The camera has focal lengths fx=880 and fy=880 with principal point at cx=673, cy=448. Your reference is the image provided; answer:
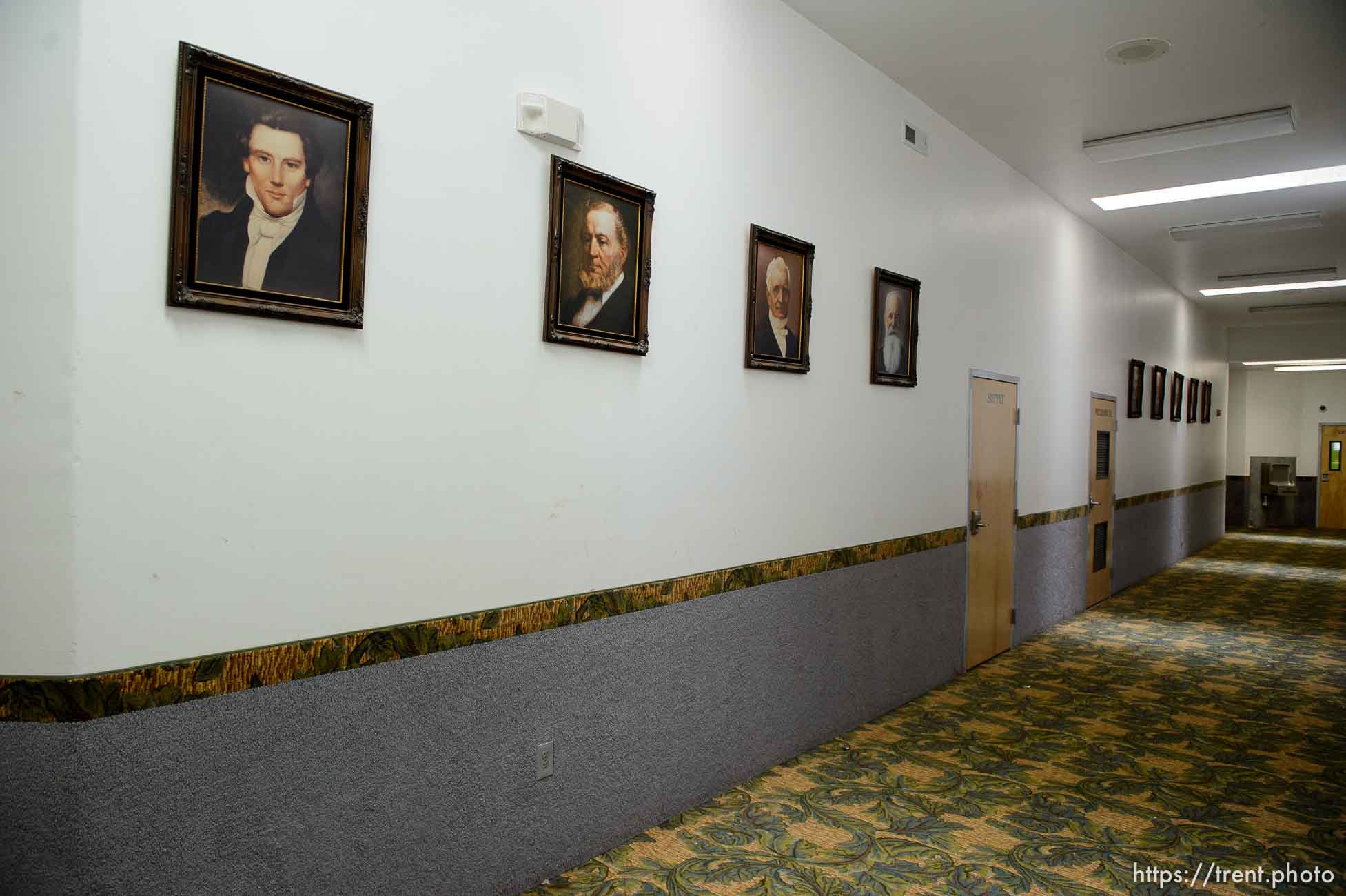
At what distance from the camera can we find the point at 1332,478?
17.7 m

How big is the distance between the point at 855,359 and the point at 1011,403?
8.07ft

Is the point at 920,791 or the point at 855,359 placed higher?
the point at 855,359

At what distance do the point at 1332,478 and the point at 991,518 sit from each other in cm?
1565

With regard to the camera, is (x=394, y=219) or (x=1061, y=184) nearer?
(x=394, y=219)

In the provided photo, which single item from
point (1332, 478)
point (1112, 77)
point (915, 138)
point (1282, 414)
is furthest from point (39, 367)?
point (1332, 478)

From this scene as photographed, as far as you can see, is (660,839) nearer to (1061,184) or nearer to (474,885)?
(474,885)

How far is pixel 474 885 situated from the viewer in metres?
2.84

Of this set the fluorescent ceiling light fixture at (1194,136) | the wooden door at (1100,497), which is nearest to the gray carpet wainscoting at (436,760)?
the fluorescent ceiling light fixture at (1194,136)

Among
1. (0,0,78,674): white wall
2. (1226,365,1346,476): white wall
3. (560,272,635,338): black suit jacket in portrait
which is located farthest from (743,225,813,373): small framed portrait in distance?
(1226,365,1346,476): white wall

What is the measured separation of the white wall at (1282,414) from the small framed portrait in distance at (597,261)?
1811 centimetres

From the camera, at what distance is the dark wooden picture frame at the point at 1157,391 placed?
1053 cm

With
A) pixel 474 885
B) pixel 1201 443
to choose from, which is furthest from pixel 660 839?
pixel 1201 443

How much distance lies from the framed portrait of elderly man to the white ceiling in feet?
8.82

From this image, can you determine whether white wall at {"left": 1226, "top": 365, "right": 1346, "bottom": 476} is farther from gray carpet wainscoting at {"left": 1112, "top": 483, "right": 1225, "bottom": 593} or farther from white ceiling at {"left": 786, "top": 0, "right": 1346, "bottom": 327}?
white ceiling at {"left": 786, "top": 0, "right": 1346, "bottom": 327}
